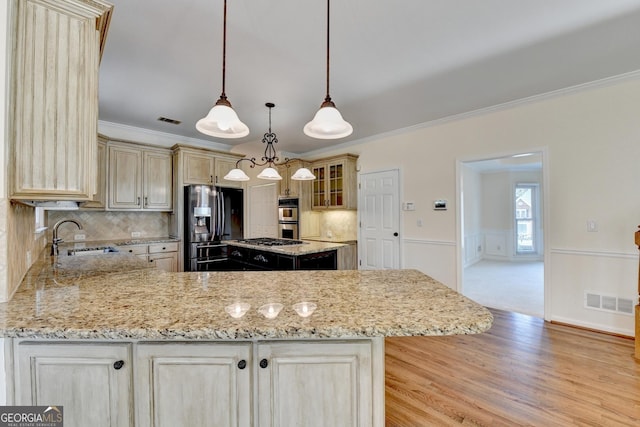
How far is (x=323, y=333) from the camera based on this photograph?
2.92 feet

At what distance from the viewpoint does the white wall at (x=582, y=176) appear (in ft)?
9.03

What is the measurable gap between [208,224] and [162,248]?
2.33 ft

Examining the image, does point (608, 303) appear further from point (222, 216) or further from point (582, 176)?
point (222, 216)

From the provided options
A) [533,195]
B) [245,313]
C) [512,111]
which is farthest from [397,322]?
[533,195]

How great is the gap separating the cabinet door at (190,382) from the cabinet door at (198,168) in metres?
3.84

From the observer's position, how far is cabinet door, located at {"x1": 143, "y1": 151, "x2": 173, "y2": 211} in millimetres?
4219

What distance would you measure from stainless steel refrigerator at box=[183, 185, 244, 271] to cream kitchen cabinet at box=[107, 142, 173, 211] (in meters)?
0.39

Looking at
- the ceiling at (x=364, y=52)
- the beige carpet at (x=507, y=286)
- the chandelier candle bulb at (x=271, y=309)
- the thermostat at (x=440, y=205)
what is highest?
the ceiling at (x=364, y=52)

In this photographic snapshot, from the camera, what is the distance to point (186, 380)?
981 mm

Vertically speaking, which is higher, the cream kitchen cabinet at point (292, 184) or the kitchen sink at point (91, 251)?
the cream kitchen cabinet at point (292, 184)

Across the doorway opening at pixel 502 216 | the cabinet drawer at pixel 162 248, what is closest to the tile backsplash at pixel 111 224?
the cabinet drawer at pixel 162 248

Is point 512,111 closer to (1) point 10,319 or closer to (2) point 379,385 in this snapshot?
(2) point 379,385

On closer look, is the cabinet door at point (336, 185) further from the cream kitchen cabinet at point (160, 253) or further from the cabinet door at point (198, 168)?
the cream kitchen cabinet at point (160, 253)

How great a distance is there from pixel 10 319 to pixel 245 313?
0.79 metres
